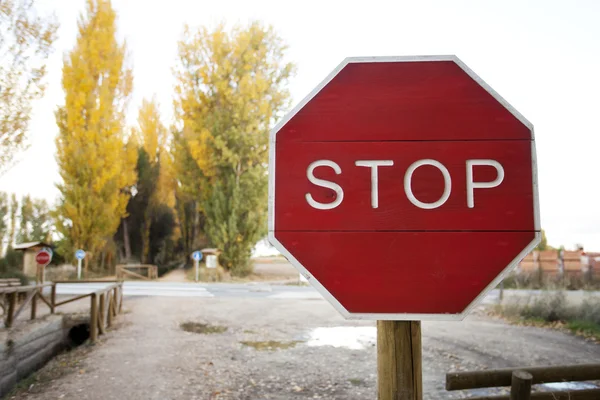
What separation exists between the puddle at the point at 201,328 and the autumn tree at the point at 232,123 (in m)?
13.2

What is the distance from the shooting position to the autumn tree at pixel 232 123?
77.5 ft

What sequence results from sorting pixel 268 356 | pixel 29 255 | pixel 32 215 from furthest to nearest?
pixel 32 215, pixel 29 255, pixel 268 356

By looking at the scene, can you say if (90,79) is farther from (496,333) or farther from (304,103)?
(304,103)

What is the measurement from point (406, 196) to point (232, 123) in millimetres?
23592

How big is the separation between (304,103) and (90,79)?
1073 inches

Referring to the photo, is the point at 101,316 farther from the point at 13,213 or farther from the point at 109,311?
the point at 13,213

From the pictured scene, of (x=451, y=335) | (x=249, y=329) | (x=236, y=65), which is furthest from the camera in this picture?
(x=236, y=65)

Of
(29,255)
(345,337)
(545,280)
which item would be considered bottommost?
(345,337)

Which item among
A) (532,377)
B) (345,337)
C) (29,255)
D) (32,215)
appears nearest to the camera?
(532,377)

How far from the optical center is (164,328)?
9.49 metres

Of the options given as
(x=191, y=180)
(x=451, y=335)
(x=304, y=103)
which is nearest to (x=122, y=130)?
(x=191, y=180)

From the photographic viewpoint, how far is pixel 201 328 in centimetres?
965

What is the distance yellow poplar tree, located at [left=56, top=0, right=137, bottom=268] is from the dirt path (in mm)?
14920

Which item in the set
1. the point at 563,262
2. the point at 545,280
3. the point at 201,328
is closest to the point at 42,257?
the point at 201,328
